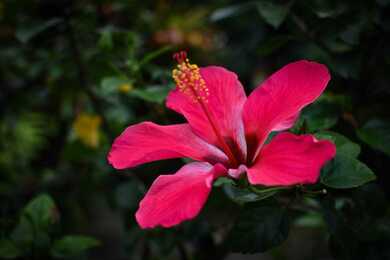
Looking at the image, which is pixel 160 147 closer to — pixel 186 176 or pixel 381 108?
pixel 186 176

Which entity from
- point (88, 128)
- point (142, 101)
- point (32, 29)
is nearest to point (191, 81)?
point (142, 101)

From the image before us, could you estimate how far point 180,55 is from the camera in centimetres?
98

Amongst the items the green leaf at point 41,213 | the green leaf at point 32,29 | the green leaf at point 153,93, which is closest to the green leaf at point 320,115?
the green leaf at point 153,93

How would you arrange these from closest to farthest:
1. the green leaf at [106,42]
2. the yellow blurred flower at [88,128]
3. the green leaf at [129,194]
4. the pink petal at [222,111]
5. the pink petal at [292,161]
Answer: the pink petal at [292,161]
the pink petal at [222,111]
the green leaf at [106,42]
the green leaf at [129,194]
the yellow blurred flower at [88,128]

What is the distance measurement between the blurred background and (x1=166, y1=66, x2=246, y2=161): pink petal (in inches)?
6.7

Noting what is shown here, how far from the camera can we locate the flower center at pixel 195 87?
96 cm

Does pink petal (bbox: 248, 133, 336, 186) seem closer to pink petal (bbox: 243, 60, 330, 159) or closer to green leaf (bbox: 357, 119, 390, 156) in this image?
pink petal (bbox: 243, 60, 330, 159)

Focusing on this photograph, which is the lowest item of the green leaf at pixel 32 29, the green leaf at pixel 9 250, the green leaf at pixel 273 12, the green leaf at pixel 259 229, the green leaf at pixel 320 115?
the green leaf at pixel 9 250

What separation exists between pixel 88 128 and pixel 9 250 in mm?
853

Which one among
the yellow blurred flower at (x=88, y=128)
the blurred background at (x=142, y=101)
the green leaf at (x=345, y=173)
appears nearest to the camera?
the green leaf at (x=345, y=173)

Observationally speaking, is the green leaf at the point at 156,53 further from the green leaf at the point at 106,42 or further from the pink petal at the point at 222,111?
the pink petal at the point at 222,111

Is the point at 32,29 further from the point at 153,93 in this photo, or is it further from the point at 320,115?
the point at 320,115

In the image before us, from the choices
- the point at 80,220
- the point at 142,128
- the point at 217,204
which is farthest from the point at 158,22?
the point at 142,128

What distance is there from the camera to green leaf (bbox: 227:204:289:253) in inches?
38.2
